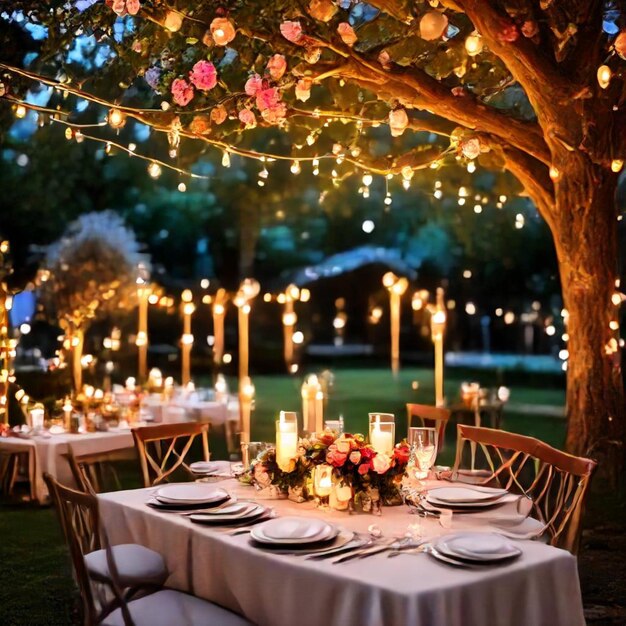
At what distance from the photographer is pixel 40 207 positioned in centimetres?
1623

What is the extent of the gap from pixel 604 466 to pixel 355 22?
3.98 metres

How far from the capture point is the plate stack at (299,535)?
2.66 metres

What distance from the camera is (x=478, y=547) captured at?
101 inches

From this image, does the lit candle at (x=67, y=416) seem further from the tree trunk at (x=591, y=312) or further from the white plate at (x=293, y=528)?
the white plate at (x=293, y=528)

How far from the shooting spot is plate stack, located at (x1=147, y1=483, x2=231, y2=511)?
3.17m

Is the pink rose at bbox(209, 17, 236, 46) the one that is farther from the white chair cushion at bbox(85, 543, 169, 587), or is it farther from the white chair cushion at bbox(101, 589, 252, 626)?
the white chair cushion at bbox(101, 589, 252, 626)

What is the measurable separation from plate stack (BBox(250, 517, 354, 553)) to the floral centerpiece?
0.95 feet

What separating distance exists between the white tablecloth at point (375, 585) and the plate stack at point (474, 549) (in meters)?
0.03

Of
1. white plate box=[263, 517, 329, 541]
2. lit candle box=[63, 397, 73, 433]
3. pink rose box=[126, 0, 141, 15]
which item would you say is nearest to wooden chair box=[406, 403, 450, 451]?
white plate box=[263, 517, 329, 541]

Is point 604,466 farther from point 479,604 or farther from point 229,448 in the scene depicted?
point 479,604

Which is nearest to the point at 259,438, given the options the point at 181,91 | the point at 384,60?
the point at 384,60

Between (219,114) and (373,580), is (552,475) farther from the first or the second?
(219,114)

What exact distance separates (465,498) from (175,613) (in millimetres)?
1103

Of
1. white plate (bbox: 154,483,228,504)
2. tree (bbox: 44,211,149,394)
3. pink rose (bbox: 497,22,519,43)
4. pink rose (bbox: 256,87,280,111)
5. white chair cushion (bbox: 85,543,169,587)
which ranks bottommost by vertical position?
white chair cushion (bbox: 85,543,169,587)
